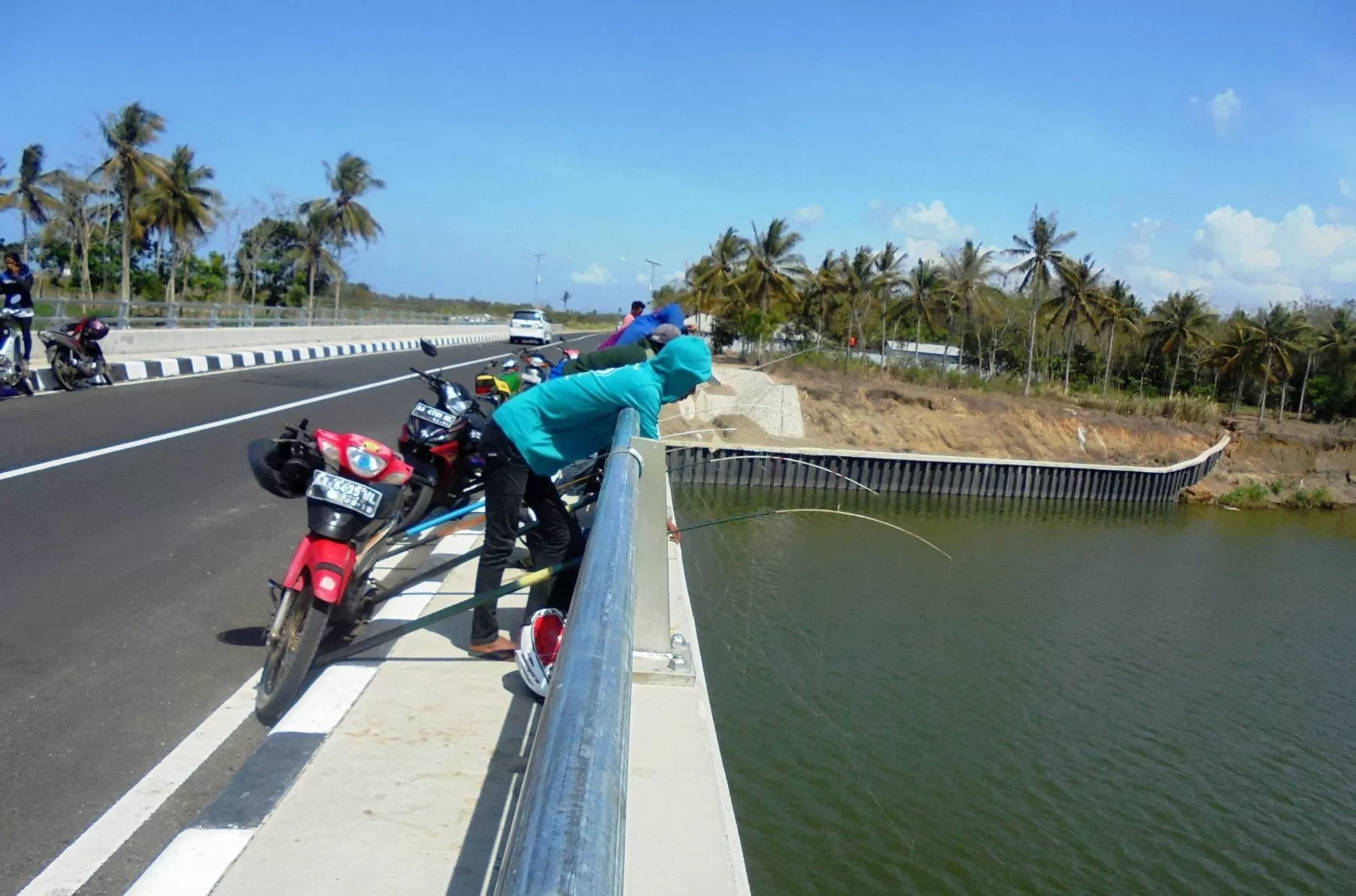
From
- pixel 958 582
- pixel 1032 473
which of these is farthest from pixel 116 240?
pixel 958 582

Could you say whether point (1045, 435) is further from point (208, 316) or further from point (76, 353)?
point (76, 353)

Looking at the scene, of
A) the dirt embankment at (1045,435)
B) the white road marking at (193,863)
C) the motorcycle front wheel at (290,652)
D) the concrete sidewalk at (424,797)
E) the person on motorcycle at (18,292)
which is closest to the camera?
the white road marking at (193,863)

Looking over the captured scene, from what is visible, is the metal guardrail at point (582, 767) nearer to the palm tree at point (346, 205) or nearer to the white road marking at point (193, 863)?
the white road marking at point (193, 863)

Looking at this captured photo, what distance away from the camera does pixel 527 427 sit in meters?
4.23

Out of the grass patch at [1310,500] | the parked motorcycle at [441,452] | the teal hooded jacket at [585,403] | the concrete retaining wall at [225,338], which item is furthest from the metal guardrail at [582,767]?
the grass patch at [1310,500]

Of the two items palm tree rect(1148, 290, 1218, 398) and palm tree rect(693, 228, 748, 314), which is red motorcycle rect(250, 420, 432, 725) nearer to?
palm tree rect(693, 228, 748, 314)

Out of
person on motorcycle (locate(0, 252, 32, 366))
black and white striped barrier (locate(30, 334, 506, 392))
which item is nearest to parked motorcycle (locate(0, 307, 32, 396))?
person on motorcycle (locate(0, 252, 32, 366))

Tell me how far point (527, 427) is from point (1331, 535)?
106 feet

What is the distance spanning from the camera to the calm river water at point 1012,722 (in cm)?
736

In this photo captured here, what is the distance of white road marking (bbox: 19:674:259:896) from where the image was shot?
2750 millimetres

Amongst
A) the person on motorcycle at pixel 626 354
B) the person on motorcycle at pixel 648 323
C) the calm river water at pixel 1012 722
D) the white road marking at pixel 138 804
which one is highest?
the person on motorcycle at pixel 648 323

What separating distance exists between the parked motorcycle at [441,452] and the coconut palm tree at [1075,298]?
51.2 meters

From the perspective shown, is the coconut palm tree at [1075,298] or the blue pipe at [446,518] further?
the coconut palm tree at [1075,298]

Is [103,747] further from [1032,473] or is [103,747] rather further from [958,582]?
[1032,473]
